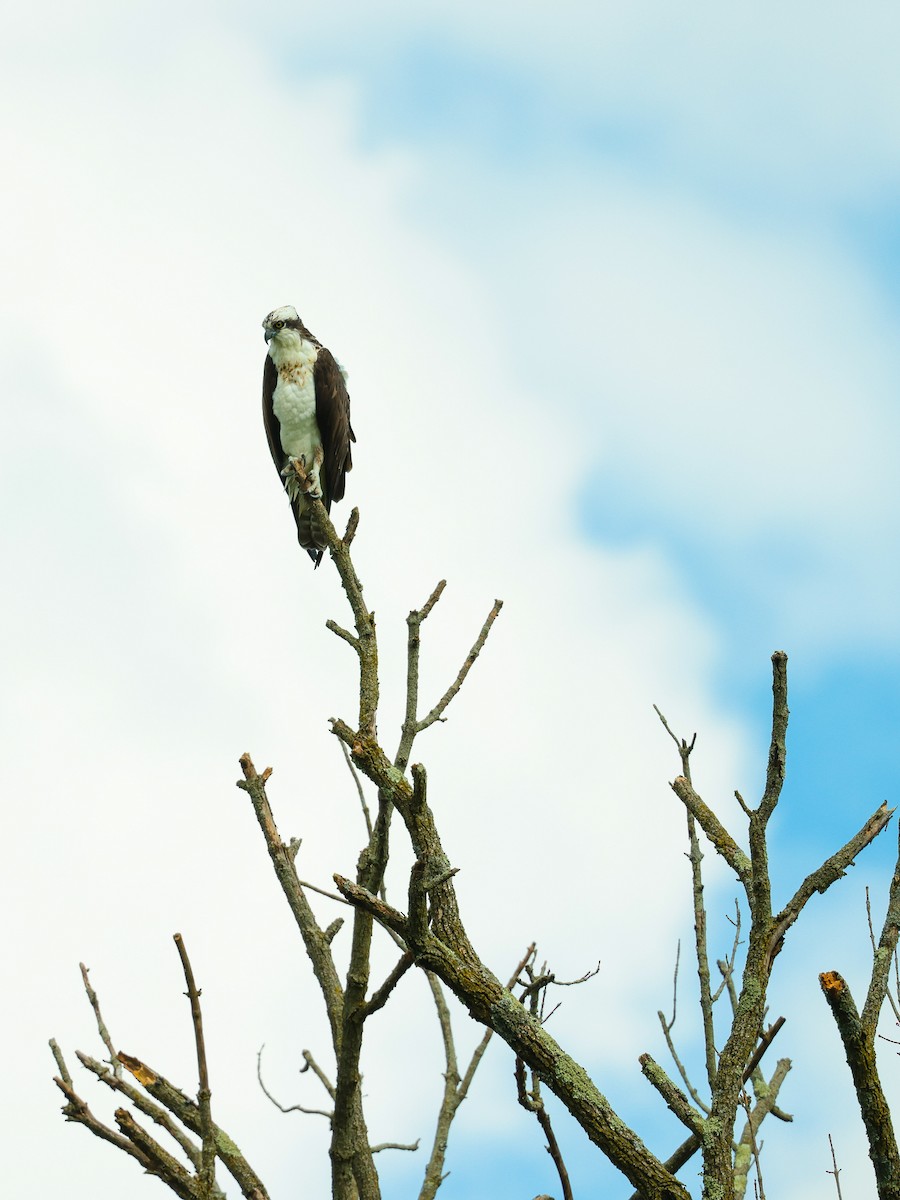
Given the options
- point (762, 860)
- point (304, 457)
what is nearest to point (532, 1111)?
point (762, 860)

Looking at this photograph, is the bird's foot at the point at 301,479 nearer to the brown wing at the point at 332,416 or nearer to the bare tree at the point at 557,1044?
the brown wing at the point at 332,416

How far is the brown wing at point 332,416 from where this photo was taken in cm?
952

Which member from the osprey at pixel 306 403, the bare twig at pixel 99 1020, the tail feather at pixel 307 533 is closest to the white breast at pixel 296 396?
the osprey at pixel 306 403

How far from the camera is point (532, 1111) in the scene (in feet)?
12.2

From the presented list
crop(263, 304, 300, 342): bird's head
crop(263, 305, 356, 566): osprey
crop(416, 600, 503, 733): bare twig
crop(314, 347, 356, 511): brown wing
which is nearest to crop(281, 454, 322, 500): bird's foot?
crop(263, 305, 356, 566): osprey

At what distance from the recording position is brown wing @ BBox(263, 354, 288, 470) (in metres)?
9.77

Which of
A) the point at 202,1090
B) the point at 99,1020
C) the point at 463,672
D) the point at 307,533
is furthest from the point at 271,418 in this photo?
the point at 202,1090

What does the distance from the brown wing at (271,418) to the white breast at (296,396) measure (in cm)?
9

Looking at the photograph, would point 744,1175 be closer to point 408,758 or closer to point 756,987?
point 756,987

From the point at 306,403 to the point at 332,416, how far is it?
208 mm

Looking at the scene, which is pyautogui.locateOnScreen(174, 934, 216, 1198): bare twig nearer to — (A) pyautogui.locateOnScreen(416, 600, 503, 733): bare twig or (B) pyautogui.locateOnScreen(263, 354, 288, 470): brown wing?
(A) pyautogui.locateOnScreen(416, 600, 503, 733): bare twig

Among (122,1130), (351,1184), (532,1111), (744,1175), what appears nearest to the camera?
(122,1130)

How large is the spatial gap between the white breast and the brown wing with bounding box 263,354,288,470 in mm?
88

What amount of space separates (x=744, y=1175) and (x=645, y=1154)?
0.38 meters
